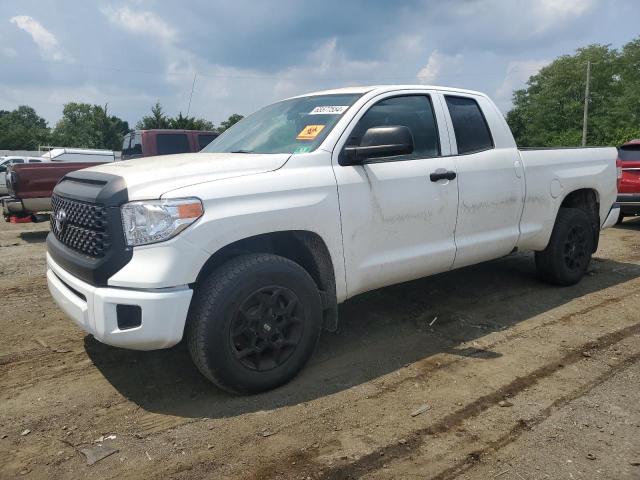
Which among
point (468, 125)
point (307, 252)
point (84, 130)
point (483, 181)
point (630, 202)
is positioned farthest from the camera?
point (84, 130)

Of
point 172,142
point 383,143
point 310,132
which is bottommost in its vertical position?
point 383,143

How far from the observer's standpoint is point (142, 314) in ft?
9.02

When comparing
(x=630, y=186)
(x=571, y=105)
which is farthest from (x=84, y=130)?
(x=630, y=186)

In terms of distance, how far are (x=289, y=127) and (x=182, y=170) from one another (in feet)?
3.48

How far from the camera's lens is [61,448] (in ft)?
8.77

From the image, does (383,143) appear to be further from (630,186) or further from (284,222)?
(630,186)

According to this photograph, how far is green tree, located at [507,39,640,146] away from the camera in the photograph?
4716 centimetres

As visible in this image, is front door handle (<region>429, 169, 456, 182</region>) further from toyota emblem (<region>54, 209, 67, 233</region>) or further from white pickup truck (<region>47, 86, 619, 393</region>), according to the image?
toyota emblem (<region>54, 209, 67, 233</region>)

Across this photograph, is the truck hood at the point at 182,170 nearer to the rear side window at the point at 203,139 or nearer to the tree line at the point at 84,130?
the rear side window at the point at 203,139

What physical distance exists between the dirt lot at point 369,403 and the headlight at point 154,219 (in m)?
1.02

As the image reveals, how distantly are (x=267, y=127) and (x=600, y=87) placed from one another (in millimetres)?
57032

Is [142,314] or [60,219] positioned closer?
[142,314]

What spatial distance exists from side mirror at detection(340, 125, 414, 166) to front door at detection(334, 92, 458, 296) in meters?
0.14

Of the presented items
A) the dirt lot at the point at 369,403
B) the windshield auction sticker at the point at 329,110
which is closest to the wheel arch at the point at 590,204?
the dirt lot at the point at 369,403
